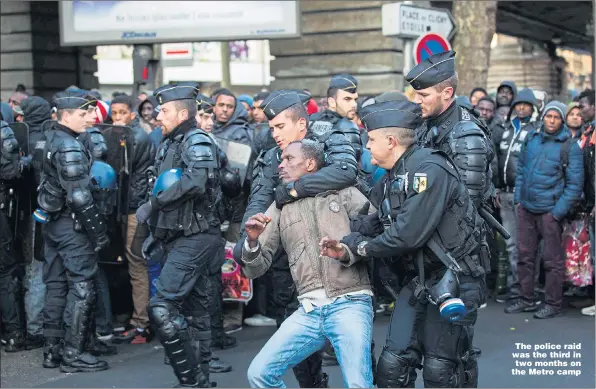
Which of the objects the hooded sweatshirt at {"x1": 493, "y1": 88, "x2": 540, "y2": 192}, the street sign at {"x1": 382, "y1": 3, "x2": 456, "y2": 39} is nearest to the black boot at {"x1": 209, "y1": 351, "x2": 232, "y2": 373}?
the hooded sweatshirt at {"x1": 493, "y1": 88, "x2": 540, "y2": 192}

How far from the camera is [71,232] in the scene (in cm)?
728

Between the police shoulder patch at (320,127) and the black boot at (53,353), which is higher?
the police shoulder patch at (320,127)

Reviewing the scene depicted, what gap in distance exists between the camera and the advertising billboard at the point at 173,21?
45.8ft

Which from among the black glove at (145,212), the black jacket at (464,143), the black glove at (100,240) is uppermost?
the black jacket at (464,143)

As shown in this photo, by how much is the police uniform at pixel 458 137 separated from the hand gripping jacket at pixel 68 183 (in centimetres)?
276

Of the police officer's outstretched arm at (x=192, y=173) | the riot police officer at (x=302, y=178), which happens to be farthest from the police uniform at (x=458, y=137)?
the police officer's outstretched arm at (x=192, y=173)

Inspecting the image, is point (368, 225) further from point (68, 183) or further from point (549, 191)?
point (549, 191)

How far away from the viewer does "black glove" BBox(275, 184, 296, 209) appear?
16.4 ft

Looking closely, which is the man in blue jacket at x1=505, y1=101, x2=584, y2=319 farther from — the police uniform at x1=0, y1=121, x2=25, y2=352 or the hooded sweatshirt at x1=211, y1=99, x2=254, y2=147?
the police uniform at x1=0, y1=121, x2=25, y2=352

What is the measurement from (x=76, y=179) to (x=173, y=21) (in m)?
7.93

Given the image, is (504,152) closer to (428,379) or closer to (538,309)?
(538,309)

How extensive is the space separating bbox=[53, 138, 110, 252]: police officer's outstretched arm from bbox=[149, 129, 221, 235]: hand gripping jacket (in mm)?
748

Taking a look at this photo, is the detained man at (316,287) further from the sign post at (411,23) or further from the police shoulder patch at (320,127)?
the sign post at (411,23)

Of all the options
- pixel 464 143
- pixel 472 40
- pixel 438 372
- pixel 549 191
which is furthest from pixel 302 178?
pixel 472 40
